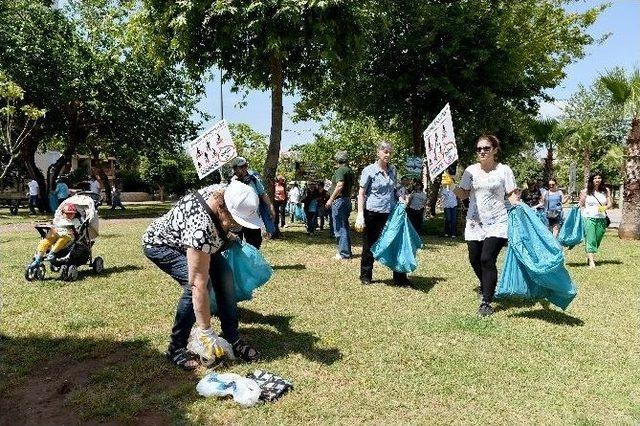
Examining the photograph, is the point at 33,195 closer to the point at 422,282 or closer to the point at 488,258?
the point at 422,282

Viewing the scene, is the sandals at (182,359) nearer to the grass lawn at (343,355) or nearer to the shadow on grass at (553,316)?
the grass lawn at (343,355)

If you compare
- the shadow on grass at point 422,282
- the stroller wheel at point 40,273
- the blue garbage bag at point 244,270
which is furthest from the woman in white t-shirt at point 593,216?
the stroller wheel at point 40,273

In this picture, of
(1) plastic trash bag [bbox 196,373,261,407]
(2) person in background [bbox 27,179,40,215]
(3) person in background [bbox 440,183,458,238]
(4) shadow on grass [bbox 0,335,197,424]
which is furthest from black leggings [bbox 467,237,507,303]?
(2) person in background [bbox 27,179,40,215]

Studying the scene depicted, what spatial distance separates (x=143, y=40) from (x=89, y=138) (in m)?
22.7

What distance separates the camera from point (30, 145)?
2709cm

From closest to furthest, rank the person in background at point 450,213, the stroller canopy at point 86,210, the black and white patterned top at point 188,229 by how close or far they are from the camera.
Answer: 1. the black and white patterned top at point 188,229
2. the stroller canopy at point 86,210
3. the person in background at point 450,213

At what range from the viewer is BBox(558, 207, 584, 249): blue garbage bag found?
1080 centimetres

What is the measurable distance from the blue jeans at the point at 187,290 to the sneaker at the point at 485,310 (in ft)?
9.45

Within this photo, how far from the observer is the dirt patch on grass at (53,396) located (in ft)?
12.5

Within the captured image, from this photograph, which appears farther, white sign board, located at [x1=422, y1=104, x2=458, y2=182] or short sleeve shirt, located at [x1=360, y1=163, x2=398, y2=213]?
short sleeve shirt, located at [x1=360, y1=163, x2=398, y2=213]

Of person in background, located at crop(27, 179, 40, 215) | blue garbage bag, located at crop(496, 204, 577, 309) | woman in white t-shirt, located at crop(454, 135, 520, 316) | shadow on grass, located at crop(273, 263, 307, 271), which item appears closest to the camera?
blue garbage bag, located at crop(496, 204, 577, 309)

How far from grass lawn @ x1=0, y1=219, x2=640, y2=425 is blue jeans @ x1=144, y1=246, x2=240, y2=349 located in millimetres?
306

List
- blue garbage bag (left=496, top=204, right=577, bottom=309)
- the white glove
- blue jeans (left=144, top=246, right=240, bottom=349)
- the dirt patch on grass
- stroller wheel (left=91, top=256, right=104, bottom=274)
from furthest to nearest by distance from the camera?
stroller wheel (left=91, top=256, right=104, bottom=274)
the white glove
blue garbage bag (left=496, top=204, right=577, bottom=309)
blue jeans (left=144, top=246, right=240, bottom=349)
the dirt patch on grass

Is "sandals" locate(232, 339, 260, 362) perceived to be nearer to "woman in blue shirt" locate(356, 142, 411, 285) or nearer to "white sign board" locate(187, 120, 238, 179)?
"woman in blue shirt" locate(356, 142, 411, 285)
